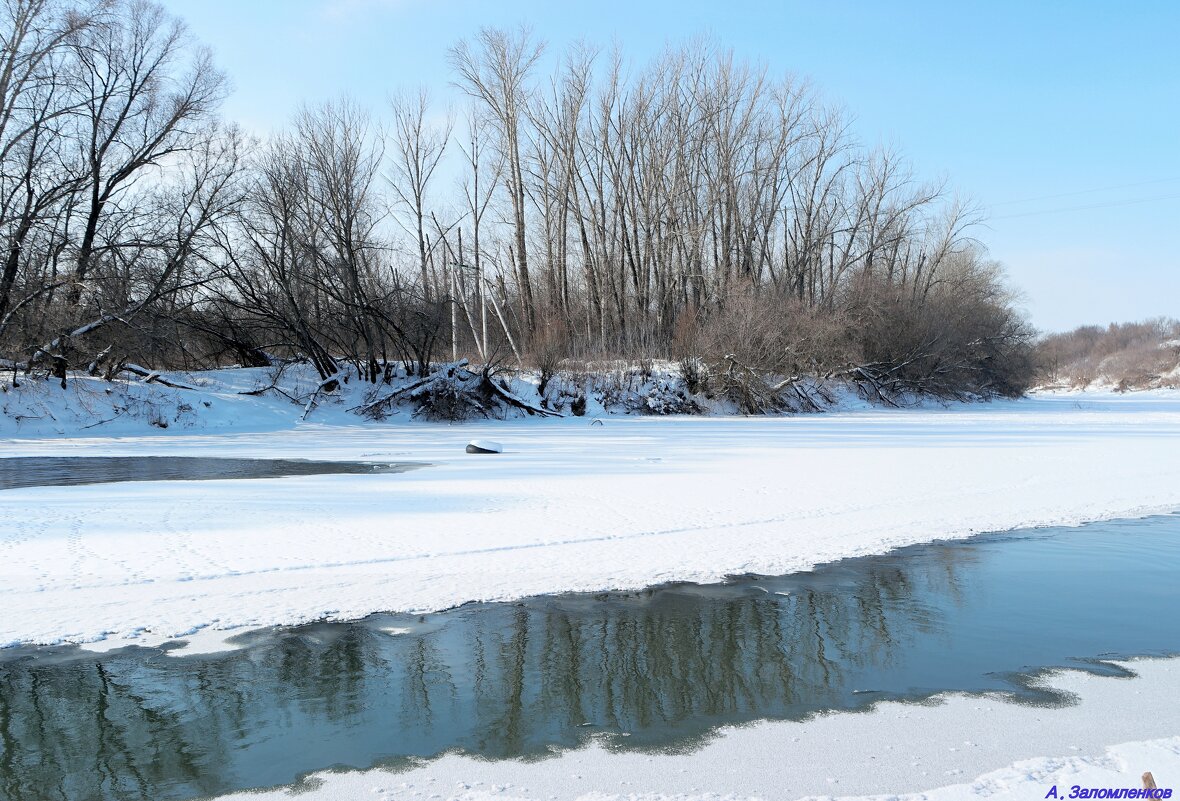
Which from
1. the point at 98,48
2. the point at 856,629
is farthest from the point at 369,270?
the point at 856,629

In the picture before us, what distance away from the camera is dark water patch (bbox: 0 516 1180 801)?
13.6ft

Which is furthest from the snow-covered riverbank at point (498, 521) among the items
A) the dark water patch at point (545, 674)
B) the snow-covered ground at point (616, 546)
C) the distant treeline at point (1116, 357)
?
the distant treeline at point (1116, 357)

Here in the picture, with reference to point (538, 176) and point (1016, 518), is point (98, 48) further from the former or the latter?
point (1016, 518)

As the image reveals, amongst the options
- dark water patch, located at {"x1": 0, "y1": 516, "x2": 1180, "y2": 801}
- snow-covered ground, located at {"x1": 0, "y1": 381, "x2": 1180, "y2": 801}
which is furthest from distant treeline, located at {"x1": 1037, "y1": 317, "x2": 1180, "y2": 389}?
dark water patch, located at {"x1": 0, "y1": 516, "x2": 1180, "y2": 801}

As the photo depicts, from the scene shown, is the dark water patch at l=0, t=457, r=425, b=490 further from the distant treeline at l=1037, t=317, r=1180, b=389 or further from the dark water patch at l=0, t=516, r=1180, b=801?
the distant treeline at l=1037, t=317, r=1180, b=389

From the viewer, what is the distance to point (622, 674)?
16.9 ft

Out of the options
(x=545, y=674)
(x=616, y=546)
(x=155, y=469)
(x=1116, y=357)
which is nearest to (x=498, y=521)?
(x=616, y=546)

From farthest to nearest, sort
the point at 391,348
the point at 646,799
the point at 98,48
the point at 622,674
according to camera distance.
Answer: the point at 391,348 → the point at 98,48 → the point at 622,674 → the point at 646,799

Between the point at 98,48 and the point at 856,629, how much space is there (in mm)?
32028

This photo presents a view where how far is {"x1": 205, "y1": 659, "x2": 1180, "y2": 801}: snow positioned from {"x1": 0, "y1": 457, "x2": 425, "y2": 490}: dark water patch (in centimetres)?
1173

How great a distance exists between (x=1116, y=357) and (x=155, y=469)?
111400 millimetres

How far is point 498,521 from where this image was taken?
989cm

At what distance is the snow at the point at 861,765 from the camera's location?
3646 millimetres

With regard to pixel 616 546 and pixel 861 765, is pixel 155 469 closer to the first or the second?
pixel 616 546
